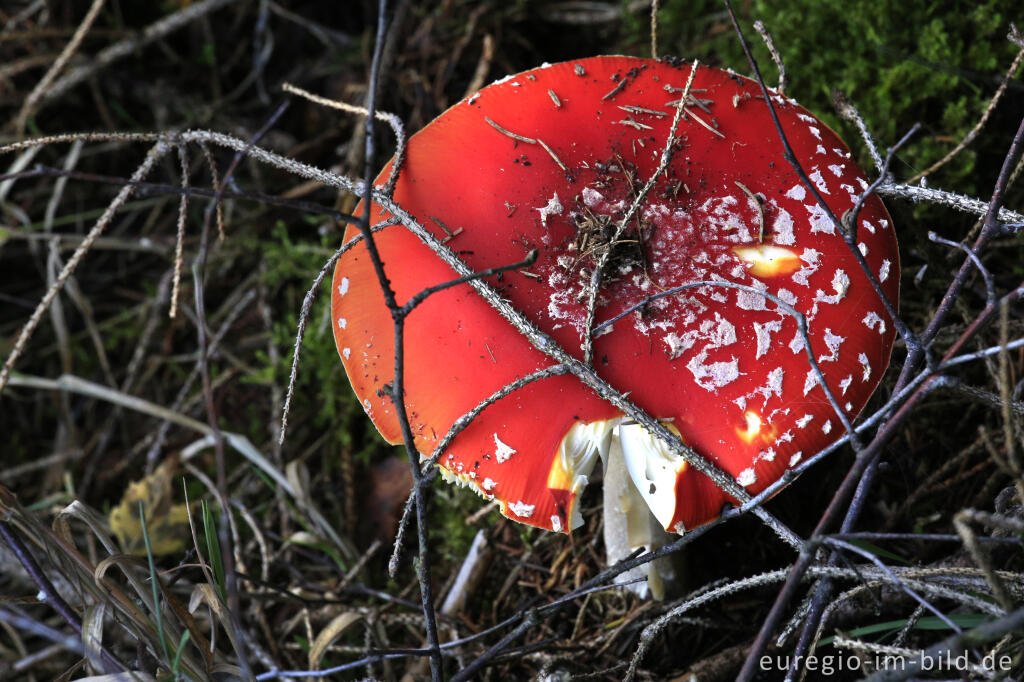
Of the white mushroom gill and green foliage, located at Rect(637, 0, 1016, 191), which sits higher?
green foliage, located at Rect(637, 0, 1016, 191)

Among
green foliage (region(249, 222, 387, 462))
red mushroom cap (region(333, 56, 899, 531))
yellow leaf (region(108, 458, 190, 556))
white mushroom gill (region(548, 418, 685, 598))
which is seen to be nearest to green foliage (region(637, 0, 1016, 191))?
red mushroom cap (region(333, 56, 899, 531))

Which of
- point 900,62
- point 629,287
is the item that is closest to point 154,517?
point 629,287

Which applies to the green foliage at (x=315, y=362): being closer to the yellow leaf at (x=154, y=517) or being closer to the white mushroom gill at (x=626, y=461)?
the yellow leaf at (x=154, y=517)

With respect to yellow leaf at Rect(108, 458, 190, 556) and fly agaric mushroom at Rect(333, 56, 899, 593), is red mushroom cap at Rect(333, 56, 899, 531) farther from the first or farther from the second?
yellow leaf at Rect(108, 458, 190, 556)

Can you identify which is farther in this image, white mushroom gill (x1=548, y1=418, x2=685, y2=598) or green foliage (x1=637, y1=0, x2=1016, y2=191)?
green foliage (x1=637, y1=0, x2=1016, y2=191)

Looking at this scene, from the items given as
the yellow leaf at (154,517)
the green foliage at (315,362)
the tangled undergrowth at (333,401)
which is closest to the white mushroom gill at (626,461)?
the tangled undergrowth at (333,401)

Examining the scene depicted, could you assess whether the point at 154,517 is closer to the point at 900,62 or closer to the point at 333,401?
the point at 333,401
